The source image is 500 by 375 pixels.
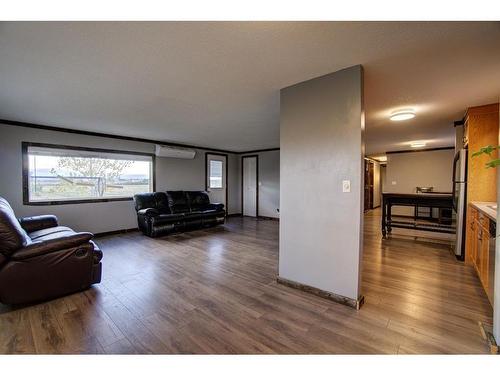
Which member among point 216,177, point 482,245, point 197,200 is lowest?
point 482,245

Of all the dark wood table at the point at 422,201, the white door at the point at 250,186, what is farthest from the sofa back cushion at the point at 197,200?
the dark wood table at the point at 422,201

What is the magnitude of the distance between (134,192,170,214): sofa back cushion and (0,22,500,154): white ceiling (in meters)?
2.10

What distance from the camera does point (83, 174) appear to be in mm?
4695

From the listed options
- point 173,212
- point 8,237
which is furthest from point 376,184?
point 8,237

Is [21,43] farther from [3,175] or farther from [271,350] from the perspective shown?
[3,175]

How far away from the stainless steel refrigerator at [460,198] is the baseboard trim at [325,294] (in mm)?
2302

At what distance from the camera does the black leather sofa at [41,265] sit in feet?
6.58

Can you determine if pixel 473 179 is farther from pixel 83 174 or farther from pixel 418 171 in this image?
pixel 83 174

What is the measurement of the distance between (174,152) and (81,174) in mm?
2092

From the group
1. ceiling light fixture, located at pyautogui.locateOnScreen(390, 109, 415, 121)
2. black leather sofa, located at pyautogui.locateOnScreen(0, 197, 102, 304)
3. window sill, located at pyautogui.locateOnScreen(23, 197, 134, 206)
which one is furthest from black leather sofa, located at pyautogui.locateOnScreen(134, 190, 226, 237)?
ceiling light fixture, located at pyautogui.locateOnScreen(390, 109, 415, 121)

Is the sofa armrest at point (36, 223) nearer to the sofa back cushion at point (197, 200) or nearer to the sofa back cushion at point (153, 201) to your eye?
the sofa back cushion at point (153, 201)

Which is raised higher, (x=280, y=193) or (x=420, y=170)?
(x=420, y=170)

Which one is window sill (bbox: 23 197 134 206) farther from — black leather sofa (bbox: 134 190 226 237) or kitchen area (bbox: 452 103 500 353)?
kitchen area (bbox: 452 103 500 353)

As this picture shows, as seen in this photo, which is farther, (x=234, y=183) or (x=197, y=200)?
(x=234, y=183)
